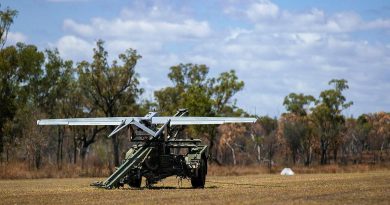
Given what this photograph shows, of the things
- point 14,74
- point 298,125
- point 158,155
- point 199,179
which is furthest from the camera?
point 298,125

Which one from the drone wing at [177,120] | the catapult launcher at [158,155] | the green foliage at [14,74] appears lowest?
the catapult launcher at [158,155]

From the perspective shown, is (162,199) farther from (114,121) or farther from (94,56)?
(94,56)

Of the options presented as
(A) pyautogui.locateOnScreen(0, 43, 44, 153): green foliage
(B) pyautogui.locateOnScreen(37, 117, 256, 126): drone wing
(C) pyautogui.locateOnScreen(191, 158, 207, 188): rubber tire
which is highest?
(A) pyautogui.locateOnScreen(0, 43, 44, 153): green foliage

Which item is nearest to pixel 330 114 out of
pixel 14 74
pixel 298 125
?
pixel 298 125

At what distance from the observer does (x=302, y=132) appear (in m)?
92.6

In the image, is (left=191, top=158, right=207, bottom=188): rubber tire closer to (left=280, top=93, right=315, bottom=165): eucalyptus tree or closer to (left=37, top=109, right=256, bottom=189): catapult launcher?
(left=37, top=109, right=256, bottom=189): catapult launcher

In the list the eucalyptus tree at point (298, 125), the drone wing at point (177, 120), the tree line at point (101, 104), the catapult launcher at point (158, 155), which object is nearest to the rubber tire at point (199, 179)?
the catapult launcher at point (158, 155)

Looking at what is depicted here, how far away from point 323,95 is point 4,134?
36342mm

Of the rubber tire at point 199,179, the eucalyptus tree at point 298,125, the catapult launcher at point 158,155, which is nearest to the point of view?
the catapult launcher at point 158,155

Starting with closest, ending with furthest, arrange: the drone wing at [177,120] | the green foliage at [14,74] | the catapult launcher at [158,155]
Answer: the catapult launcher at [158,155]
the drone wing at [177,120]
the green foliage at [14,74]

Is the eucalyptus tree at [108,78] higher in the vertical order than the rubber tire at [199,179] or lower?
higher

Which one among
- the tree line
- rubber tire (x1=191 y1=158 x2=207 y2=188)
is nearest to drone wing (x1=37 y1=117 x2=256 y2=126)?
rubber tire (x1=191 y1=158 x2=207 y2=188)

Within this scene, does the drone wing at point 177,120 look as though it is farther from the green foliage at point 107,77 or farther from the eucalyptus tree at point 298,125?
the eucalyptus tree at point 298,125

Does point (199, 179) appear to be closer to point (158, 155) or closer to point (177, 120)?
point (158, 155)
